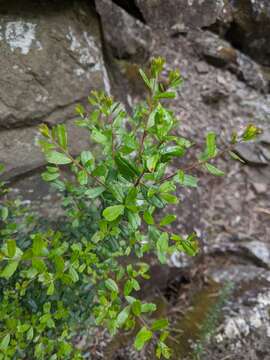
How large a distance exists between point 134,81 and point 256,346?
2.12 m

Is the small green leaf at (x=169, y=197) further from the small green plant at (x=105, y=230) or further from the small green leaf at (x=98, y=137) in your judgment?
the small green leaf at (x=98, y=137)

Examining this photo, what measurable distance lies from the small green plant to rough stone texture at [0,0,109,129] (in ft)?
2.26

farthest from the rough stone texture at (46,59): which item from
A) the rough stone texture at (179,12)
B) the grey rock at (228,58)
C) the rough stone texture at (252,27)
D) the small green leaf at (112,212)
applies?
the rough stone texture at (252,27)

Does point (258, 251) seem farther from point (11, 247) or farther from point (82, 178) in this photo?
point (11, 247)

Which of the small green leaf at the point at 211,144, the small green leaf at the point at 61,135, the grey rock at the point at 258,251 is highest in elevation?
the small green leaf at the point at 61,135

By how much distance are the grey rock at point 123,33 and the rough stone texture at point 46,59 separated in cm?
39

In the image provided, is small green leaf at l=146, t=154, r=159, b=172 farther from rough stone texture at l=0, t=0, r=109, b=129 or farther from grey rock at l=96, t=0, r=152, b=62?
grey rock at l=96, t=0, r=152, b=62

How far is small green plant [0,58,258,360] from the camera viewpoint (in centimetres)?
91

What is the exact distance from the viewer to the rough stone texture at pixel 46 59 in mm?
1915

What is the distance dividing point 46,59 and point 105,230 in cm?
142

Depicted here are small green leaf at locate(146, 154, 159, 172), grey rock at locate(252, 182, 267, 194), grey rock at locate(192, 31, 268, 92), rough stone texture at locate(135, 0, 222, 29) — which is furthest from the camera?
grey rock at locate(192, 31, 268, 92)

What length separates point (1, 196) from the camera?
6.26ft

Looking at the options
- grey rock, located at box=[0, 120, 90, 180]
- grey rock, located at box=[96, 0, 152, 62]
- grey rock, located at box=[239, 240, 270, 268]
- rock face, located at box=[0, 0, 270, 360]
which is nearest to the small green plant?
grey rock, located at box=[0, 120, 90, 180]

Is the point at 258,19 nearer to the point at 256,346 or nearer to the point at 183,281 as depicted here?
the point at 183,281
